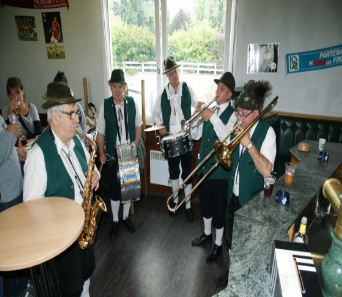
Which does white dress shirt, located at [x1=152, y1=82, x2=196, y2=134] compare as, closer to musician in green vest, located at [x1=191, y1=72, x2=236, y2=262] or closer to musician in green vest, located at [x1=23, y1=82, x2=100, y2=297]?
musician in green vest, located at [x1=191, y1=72, x2=236, y2=262]

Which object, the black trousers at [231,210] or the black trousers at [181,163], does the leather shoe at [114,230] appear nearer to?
the black trousers at [181,163]

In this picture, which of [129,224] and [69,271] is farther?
[129,224]

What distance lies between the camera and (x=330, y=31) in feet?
14.0

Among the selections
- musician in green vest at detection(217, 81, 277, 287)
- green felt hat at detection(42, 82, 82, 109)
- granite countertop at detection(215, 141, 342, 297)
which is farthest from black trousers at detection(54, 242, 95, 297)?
musician in green vest at detection(217, 81, 277, 287)

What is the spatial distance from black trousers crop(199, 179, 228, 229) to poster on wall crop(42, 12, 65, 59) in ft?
14.5

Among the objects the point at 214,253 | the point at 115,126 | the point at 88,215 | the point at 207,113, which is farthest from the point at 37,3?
the point at 214,253

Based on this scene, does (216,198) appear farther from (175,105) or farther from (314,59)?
(314,59)

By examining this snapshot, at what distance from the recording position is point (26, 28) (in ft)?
19.7

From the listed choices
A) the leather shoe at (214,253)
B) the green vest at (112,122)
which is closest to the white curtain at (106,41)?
the green vest at (112,122)

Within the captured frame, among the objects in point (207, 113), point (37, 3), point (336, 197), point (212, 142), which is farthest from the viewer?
point (37, 3)

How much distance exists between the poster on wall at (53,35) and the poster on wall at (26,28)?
283 millimetres

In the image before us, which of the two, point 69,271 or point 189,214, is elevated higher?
point 69,271

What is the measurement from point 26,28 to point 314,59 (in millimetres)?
5732

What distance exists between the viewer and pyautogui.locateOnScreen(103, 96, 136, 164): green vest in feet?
13.1
